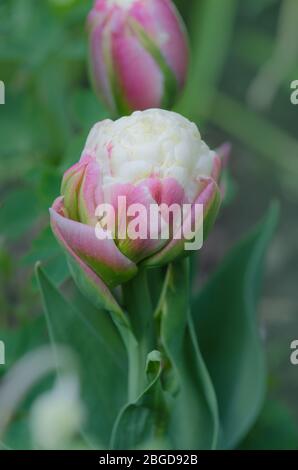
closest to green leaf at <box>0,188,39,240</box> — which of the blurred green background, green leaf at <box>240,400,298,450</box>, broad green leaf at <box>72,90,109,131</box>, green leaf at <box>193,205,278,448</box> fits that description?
the blurred green background

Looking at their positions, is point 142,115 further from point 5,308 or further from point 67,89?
point 67,89

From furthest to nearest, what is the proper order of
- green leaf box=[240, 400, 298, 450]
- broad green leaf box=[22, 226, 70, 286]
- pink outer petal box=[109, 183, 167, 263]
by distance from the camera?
green leaf box=[240, 400, 298, 450] → broad green leaf box=[22, 226, 70, 286] → pink outer petal box=[109, 183, 167, 263]

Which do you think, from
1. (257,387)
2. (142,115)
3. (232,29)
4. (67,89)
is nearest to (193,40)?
(232,29)

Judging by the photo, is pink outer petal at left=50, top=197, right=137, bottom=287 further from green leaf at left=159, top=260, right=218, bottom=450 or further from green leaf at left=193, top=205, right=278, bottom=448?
green leaf at left=193, top=205, right=278, bottom=448

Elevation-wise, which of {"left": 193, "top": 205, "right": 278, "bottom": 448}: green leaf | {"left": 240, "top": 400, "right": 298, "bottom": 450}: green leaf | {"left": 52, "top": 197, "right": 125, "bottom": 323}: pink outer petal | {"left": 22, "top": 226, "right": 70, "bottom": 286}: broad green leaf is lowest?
{"left": 240, "top": 400, "right": 298, "bottom": 450}: green leaf

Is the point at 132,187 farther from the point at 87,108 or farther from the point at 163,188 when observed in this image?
the point at 87,108

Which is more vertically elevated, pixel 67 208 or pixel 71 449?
pixel 67 208

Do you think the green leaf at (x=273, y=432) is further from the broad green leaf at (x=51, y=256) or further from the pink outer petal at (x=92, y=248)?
the pink outer petal at (x=92, y=248)
